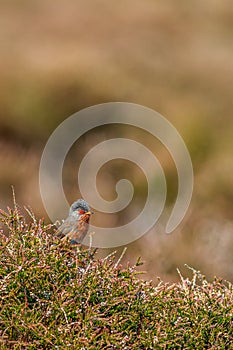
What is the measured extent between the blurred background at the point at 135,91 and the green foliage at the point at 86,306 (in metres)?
4.45

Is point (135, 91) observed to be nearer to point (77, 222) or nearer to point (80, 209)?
point (80, 209)

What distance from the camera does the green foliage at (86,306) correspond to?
542 centimetres

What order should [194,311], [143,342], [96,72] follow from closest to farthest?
1. [143,342]
2. [194,311]
3. [96,72]

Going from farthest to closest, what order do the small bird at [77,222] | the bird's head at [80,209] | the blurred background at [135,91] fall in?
the blurred background at [135,91]
the bird's head at [80,209]
the small bird at [77,222]

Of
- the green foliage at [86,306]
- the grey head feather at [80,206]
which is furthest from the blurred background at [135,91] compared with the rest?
the green foliage at [86,306]

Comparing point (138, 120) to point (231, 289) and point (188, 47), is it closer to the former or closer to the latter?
point (188, 47)

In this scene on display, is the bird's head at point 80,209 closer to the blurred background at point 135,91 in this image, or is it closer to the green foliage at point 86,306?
the green foliage at point 86,306

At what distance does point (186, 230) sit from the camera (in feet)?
43.4

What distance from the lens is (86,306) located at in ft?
18.4

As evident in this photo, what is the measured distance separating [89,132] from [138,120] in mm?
959

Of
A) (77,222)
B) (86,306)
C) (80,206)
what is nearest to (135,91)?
(80,206)

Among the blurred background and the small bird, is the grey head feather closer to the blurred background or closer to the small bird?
the small bird

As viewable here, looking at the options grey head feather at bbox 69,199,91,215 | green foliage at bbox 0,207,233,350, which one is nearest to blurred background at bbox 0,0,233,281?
grey head feather at bbox 69,199,91,215

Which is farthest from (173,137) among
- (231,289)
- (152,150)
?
(231,289)
